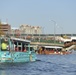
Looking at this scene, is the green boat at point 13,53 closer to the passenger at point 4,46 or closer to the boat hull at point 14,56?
the boat hull at point 14,56

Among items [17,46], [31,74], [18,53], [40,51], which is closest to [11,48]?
[18,53]

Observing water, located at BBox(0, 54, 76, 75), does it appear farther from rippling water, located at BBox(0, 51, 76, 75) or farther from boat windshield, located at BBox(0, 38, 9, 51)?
boat windshield, located at BBox(0, 38, 9, 51)

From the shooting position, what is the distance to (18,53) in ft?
257

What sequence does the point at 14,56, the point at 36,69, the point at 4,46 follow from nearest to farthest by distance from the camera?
the point at 36,69
the point at 14,56
the point at 4,46

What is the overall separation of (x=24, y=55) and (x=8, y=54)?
6.23m

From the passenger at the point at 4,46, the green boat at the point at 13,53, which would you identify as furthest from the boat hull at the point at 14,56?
the passenger at the point at 4,46

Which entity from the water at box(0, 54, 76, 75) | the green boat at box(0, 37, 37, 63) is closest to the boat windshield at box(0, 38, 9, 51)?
the green boat at box(0, 37, 37, 63)

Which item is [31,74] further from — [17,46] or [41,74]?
[17,46]

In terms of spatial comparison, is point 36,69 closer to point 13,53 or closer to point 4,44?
point 13,53

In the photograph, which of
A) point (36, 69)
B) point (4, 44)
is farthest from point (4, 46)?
point (36, 69)

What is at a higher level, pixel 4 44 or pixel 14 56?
pixel 4 44

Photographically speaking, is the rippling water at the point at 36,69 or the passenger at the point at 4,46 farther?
the passenger at the point at 4,46

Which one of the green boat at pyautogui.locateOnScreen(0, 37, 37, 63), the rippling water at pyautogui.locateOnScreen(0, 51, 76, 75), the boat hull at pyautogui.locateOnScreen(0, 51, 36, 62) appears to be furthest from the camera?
the green boat at pyautogui.locateOnScreen(0, 37, 37, 63)

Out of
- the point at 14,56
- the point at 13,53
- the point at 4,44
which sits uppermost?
the point at 4,44
